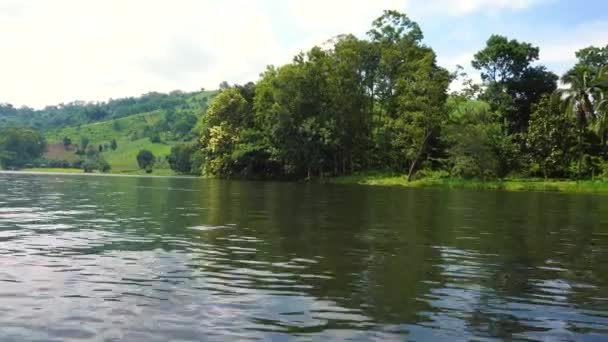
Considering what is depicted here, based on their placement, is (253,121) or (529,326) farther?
(253,121)

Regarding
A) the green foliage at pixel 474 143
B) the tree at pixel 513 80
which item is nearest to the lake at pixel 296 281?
the green foliage at pixel 474 143

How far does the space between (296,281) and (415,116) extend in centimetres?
8022

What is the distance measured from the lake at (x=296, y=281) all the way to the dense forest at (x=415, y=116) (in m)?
64.2

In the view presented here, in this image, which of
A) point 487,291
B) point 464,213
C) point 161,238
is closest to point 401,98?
point 464,213

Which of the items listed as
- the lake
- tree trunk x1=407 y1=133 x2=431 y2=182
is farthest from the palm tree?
the lake

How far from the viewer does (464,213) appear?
1446 inches

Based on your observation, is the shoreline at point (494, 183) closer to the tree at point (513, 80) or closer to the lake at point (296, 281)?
the tree at point (513, 80)

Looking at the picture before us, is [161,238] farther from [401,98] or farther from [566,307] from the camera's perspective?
[401,98]

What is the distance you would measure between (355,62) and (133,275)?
91.5 metres

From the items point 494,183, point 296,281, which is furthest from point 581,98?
point 296,281

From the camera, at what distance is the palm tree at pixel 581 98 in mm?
83375

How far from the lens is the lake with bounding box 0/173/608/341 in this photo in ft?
32.9

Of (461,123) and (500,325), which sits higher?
(461,123)

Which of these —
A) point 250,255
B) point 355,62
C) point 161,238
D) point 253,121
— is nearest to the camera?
point 250,255
